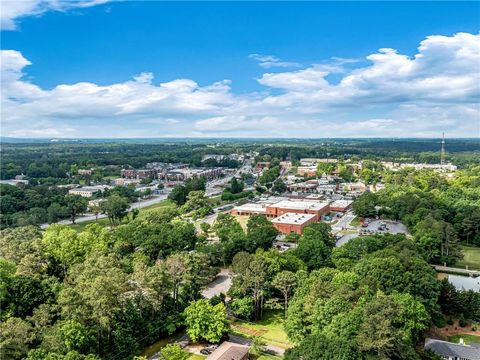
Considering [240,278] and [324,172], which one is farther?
[324,172]

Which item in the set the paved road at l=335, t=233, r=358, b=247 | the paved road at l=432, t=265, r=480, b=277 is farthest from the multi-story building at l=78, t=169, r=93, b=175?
the paved road at l=432, t=265, r=480, b=277

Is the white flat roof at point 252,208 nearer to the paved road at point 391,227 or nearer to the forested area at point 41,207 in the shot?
the paved road at point 391,227

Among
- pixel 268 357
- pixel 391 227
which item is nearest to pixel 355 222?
pixel 391 227

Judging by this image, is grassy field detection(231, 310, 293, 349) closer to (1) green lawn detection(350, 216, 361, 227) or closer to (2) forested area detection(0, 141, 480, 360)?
(2) forested area detection(0, 141, 480, 360)

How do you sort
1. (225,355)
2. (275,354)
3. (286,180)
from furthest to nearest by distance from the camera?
(286,180) < (275,354) < (225,355)

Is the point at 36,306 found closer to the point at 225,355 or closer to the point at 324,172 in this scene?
the point at 225,355

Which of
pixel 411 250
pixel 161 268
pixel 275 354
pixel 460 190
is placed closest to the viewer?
pixel 275 354

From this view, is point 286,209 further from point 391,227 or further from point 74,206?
point 74,206

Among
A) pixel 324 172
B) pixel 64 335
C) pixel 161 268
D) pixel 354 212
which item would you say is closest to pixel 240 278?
pixel 161 268
